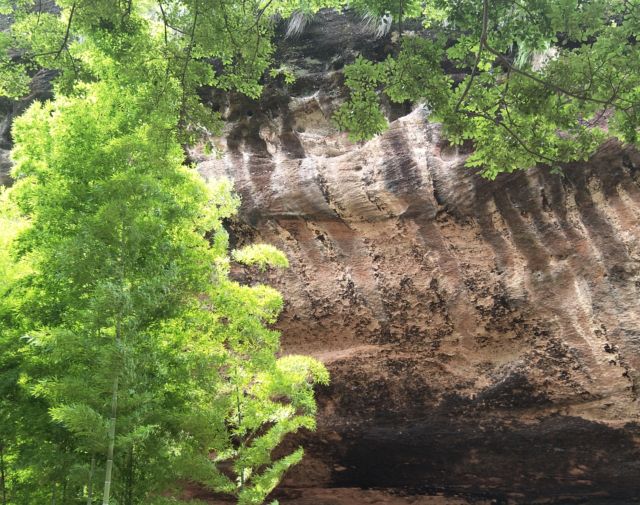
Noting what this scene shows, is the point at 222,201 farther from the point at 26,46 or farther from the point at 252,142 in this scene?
the point at 252,142

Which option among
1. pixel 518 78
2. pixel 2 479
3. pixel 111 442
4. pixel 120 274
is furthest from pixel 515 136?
pixel 2 479

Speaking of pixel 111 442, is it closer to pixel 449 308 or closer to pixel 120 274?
pixel 120 274

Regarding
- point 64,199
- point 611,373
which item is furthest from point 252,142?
point 611,373

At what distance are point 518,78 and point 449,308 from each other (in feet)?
16.5

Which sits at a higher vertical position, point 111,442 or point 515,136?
point 515,136

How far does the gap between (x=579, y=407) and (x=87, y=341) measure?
6805 mm

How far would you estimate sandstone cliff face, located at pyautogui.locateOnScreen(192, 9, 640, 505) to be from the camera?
24.8 ft

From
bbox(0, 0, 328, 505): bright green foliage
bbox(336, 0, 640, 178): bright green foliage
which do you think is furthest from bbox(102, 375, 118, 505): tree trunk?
bbox(336, 0, 640, 178): bright green foliage

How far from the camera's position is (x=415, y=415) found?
856 centimetres

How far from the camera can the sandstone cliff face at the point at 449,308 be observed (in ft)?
24.8

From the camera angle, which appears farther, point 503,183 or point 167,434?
point 503,183

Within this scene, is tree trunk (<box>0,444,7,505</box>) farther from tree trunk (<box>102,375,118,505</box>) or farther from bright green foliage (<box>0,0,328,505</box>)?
tree trunk (<box>102,375,118,505</box>)

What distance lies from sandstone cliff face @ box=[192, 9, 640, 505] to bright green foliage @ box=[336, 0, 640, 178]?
3.72 meters

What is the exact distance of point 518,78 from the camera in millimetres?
4004
